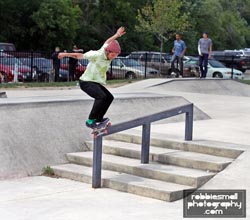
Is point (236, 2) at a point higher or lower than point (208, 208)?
higher

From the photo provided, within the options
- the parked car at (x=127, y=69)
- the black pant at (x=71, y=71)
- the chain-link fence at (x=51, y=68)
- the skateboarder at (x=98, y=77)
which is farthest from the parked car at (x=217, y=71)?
the skateboarder at (x=98, y=77)

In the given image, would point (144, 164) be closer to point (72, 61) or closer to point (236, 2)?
point (72, 61)

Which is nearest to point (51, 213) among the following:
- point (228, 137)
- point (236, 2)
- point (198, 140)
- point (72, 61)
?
point (198, 140)

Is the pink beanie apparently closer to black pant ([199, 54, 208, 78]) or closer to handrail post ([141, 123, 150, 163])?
handrail post ([141, 123, 150, 163])

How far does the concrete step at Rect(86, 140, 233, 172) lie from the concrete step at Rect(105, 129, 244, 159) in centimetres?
10

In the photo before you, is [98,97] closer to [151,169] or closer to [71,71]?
[151,169]

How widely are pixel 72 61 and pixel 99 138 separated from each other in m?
17.3

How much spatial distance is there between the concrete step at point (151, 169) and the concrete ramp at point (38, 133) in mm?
426

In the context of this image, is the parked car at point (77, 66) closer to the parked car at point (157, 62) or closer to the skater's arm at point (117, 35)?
the parked car at point (157, 62)

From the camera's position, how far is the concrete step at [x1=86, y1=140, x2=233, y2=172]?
343 inches

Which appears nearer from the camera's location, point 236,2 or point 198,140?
point 198,140

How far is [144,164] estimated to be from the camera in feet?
29.8

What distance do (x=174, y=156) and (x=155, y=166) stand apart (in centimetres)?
39

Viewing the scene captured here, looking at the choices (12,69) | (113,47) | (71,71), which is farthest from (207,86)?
(113,47)
